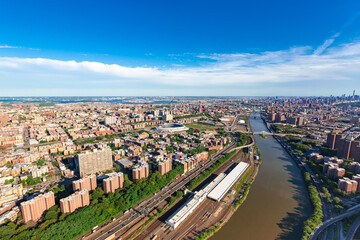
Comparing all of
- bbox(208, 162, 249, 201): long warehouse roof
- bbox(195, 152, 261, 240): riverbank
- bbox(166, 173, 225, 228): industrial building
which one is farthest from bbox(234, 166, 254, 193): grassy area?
bbox(166, 173, 225, 228): industrial building

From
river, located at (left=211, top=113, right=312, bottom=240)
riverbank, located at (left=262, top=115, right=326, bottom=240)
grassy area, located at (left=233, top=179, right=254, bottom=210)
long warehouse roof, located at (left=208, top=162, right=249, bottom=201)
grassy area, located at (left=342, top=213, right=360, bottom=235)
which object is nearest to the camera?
riverbank, located at (left=262, top=115, right=326, bottom=240)

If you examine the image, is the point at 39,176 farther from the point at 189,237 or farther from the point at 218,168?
the point at 218,168

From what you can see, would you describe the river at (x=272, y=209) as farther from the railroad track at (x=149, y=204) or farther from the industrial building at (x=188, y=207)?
the railroad track at (x=149, y=204)

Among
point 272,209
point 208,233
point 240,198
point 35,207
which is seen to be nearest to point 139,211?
point 208,233

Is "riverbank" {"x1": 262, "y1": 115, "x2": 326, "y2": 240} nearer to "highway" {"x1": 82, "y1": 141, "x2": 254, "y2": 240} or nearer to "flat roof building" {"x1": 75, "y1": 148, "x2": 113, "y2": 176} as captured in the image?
"highway" {"x1": 82, "y1": 141, "x2": 254, "y2": 240}

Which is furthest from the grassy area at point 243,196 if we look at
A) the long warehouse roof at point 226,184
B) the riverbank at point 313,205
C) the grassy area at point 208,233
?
the riverbank at point 313,205

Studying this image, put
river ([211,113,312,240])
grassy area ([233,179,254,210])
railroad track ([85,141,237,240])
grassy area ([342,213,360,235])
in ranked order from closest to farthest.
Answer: railroad track ([85,141,237,240])
grassy area ([342,213,360,235])
river ([211,113,312,240])
grassy area ([233,179,254,210])
